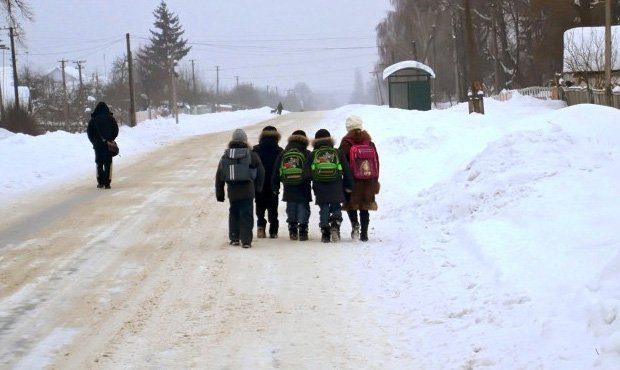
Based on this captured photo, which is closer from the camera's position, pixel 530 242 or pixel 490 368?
pixel 490 368

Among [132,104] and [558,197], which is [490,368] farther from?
[132,104]

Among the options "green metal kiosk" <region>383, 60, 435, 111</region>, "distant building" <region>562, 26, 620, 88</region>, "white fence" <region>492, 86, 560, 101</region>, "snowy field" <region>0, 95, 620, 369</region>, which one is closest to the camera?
"snowy field" <region>0, 95, 620, 369</region>

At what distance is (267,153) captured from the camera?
11852mm

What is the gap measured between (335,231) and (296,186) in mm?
832

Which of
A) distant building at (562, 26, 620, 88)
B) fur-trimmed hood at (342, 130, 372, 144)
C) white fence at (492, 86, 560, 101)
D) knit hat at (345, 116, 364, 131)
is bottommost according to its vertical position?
fur-trimmed hood at (342, 130, 372, 144)

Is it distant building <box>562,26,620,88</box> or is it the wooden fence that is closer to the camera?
the wooden fence

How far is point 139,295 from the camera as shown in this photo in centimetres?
799

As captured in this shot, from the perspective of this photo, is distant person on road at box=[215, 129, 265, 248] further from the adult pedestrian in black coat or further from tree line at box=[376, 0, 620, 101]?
tree line at box=[376, 0, 620, 101]

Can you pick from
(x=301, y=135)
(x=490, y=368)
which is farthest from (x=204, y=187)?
(x=490, y=368)

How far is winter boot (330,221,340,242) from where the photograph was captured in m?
11.0

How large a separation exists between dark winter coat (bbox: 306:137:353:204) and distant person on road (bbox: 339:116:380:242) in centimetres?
15

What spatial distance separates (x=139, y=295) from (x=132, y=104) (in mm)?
43818

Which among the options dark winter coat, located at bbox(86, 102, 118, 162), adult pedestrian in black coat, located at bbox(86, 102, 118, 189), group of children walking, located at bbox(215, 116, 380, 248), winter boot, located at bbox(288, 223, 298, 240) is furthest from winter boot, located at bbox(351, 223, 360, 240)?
dark winter coat, located at bbox(86, 102, 118, 162)

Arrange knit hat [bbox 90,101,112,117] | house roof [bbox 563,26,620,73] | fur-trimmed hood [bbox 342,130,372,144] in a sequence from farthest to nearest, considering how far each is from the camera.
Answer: house roof [bbox 563,26,620,73], knit hat [bbox 90,101,112,117], fur-trimmed hood [bbox 342,130,372,144]
